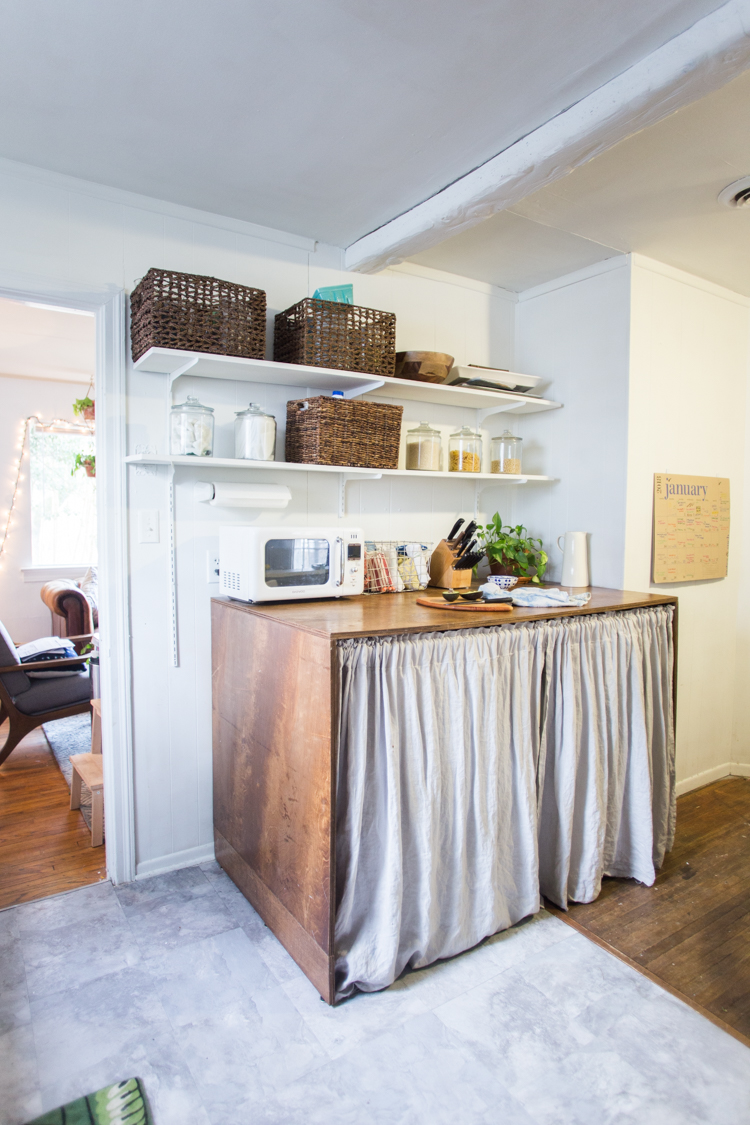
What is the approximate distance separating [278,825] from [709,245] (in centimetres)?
263

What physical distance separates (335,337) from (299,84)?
794 millimetres

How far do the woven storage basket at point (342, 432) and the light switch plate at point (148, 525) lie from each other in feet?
1.73

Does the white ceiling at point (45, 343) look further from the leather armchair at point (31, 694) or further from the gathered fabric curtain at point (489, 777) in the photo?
the gathered fabric curtain at point (489, 777)

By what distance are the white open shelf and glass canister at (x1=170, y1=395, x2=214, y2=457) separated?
0.42 feet

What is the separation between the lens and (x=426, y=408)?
2.88 metres

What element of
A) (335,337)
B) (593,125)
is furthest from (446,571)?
(593,125)

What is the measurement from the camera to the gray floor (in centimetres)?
143

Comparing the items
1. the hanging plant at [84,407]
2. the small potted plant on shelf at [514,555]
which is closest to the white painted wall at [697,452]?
the small potted plant on shelf at [514,555]

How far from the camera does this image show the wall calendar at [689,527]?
2.83 metres

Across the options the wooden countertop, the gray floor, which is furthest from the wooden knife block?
the gray floor

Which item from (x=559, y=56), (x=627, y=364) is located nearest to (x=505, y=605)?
(x=627, y=364)

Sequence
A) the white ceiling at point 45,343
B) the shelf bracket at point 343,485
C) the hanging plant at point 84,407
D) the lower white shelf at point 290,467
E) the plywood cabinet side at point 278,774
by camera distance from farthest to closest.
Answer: the hanging plant at point 84,407, the white ceiling at point 45,343, the shelf bracket at point 343,485, the lower white shelf at point 290,467, the plywood cabinet side at point 278,774

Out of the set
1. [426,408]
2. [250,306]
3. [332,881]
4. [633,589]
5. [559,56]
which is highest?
[559,56]

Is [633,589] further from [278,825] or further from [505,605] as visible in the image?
[278,825]
